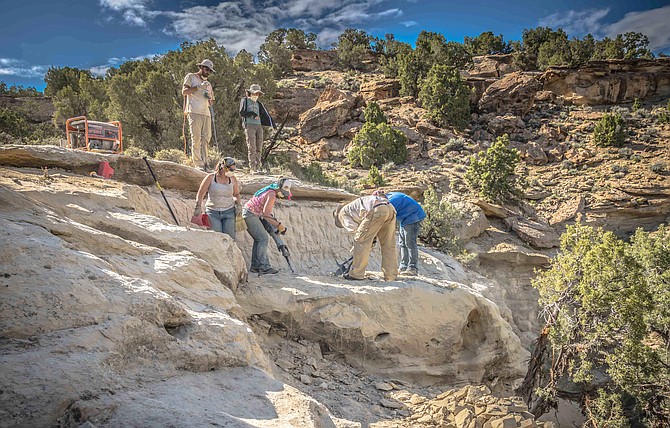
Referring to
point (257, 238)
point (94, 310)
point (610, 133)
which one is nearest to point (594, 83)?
point (610, 133)

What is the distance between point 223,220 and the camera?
→ 575cm

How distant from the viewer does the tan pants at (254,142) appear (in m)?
8.73

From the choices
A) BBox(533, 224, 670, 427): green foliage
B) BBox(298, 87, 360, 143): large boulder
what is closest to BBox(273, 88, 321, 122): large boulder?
BBox(298, 87, 360, 143): large boulder

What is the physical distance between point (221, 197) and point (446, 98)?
88.5 ft

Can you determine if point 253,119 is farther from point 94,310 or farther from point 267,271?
point 94,310

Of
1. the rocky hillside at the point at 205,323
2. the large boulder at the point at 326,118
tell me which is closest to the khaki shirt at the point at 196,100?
the rocky hillside at the point at 205,323

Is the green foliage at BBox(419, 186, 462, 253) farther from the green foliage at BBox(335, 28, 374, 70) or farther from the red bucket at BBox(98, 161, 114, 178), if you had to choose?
the green foliage at BBox(335, 28, 374, 70)

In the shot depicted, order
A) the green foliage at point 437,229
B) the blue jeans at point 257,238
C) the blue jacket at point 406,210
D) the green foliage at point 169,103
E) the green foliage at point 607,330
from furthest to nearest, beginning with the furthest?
the green foliage at point 169,103 → the green foliage at point 437,229 → the green foliage at point 607,330 → the blue jacket at point 406,210 → the blue jeans at point 257,238

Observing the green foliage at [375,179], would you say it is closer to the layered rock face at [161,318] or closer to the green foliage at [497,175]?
the green foliage at [497,175]

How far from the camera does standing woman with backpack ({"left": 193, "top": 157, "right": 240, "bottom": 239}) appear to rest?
5562 millimetres

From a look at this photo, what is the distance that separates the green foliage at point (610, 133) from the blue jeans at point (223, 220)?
28.0 metres

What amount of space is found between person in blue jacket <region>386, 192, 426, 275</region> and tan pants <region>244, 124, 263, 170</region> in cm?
334

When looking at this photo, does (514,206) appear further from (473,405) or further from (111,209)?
(111,209)

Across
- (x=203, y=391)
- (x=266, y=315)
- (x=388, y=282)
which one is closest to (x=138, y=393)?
(x=203, y=391)
